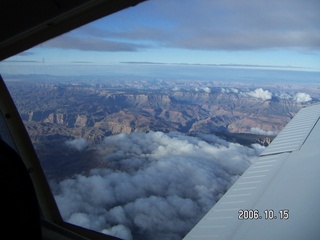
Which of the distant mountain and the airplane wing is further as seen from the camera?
the distant mountain

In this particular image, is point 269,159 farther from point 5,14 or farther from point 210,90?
point 210,90

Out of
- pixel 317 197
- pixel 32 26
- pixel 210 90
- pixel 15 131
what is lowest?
pixel 317 197

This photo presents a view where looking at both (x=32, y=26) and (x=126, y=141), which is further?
(x=126, y=141)

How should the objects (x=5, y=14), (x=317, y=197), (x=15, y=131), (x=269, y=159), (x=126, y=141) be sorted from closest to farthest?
(x=317, y=197) → (x=5, y=14) → (x=269, y=159) → (x=15, y=131) → (x=126, y=141)

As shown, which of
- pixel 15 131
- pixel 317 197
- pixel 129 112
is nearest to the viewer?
pixel 317 197

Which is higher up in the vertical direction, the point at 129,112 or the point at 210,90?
the point at 210,90

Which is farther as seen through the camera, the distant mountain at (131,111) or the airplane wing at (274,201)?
the distant mountain at (131,111)

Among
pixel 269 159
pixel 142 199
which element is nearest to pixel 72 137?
pixel 142 199

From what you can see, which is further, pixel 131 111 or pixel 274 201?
pixel 131 111
